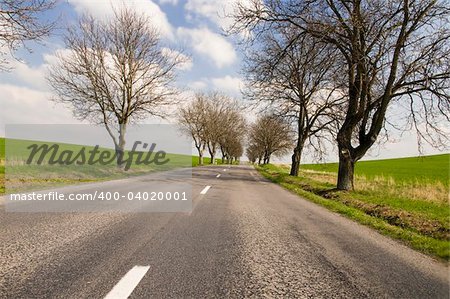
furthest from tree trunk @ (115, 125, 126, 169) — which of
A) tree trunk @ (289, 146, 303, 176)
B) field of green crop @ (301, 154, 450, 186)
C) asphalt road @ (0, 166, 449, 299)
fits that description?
asphalt road @ (0, 166, 449, 299)

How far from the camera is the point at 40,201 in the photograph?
8508 millimetres

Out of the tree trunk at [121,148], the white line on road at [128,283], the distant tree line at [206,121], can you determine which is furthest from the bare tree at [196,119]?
the white line on road at [128,283]

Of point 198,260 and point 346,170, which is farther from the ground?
point 346,170

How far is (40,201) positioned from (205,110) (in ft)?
146

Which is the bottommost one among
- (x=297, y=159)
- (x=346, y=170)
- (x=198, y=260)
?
(x=198, y=260)

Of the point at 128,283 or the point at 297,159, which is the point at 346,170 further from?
the point at 128,283

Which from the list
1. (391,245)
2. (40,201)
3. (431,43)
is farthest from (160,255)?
(431,43)

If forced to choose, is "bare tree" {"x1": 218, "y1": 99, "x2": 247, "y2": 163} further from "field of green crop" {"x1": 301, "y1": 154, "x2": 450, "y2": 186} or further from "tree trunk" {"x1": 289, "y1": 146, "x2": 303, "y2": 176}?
"tree trunk" {"x1": 289, "y1": 146, "x2": 303, "y2": 176}

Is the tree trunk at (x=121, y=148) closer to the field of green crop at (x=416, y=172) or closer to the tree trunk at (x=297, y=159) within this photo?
the tree trunk at (x=297, y=159)

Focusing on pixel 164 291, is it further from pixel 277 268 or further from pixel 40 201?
pixel 40 201

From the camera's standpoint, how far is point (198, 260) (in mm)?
4066

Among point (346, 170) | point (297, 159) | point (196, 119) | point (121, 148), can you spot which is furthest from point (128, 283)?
point (196, 119)

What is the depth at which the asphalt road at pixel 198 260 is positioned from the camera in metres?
3.22

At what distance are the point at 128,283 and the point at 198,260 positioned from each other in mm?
1073
